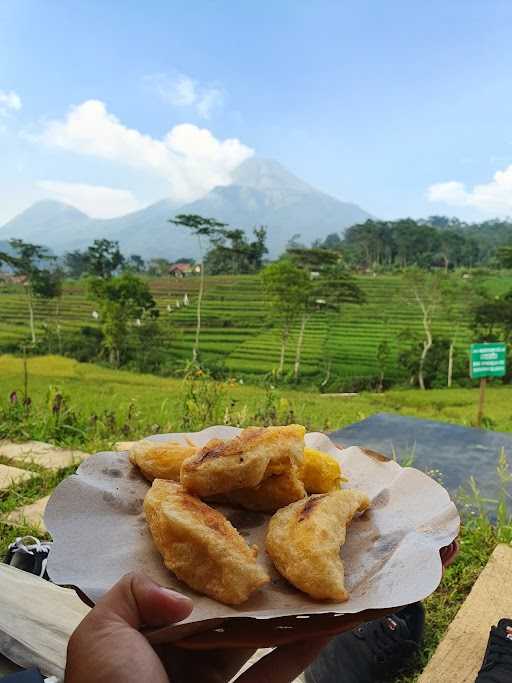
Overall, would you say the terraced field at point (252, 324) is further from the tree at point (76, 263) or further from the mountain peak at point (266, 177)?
the mountain peak at point (266, 177)

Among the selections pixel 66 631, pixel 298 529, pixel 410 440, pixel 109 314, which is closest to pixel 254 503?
pixel 298 529

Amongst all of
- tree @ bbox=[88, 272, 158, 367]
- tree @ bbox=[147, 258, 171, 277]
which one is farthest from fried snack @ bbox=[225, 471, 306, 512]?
tree @ bbox=[147, 258, 171, 277]

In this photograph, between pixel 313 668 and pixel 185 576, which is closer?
pixel 185 576

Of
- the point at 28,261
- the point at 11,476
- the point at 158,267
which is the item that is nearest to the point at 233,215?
the point at 158,267

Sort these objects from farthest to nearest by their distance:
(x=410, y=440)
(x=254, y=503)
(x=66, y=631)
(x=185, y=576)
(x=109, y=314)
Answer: (x=109, y=314) < (x=410, y=440) < (x=66, y=631) < (x=254, y=503) < (x=185, y=576)

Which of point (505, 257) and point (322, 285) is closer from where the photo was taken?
point (322, 285)

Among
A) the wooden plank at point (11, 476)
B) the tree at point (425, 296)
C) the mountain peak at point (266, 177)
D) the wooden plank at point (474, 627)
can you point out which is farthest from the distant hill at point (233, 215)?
the wooden plank at point (474, 627)

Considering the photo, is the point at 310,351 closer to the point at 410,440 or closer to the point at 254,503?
the point at 410,440

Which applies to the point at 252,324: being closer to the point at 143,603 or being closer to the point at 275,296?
the point at 275,296
